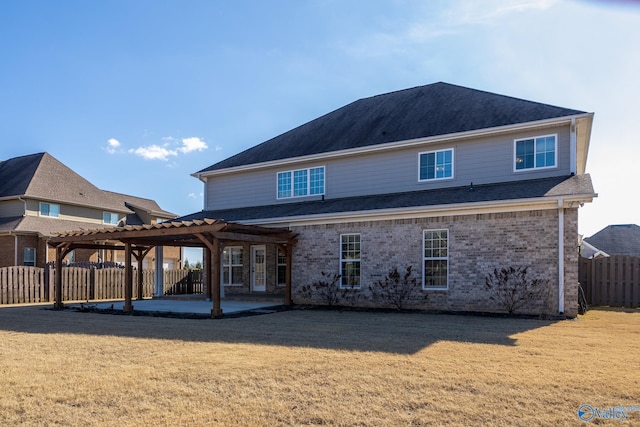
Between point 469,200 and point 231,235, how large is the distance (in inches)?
269

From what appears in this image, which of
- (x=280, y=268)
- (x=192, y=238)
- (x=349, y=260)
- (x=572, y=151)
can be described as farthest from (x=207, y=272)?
(x=572, y=151)

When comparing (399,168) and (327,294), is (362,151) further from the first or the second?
(327,294)

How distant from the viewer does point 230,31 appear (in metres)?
12.9

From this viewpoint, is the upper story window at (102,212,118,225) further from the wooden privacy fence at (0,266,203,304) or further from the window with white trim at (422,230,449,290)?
the window with white trim at (422,230,449,290)

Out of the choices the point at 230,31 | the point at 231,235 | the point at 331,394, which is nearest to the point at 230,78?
the point at 230,31

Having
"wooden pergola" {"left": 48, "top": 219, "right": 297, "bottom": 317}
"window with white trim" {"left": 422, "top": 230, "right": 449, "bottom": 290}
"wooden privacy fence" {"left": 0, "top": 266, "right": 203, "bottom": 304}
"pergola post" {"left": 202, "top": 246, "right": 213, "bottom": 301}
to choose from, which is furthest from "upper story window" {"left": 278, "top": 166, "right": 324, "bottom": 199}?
"wooden privacy fence" {"left": 0, "top": 266, "right": 203, "bottom": 304}

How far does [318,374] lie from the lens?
5781 millimetres

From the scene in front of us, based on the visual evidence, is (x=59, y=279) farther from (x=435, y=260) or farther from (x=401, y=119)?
(x=401, y=119)

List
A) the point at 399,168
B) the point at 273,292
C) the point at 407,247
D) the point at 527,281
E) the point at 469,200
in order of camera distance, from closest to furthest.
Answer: the point at 527,281 < the point at 469,200 < the point at 407,247 < the point at 399,168 < the point at 273,292

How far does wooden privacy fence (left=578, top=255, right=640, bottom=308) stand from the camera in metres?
15.2

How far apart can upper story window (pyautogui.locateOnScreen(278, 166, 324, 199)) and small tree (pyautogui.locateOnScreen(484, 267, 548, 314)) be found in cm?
755

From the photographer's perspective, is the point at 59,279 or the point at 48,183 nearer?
the point at 59,279

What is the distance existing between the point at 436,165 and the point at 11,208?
82.1 feet

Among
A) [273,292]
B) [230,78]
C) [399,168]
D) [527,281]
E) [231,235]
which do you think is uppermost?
[230,78]
